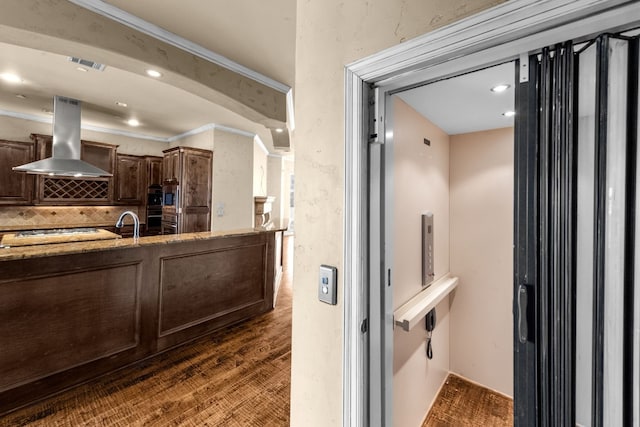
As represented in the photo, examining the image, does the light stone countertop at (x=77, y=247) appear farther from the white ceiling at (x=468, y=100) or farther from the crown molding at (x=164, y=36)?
the white ceiling at (x=468, y=100)

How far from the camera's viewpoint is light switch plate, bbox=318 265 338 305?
1.11 meters

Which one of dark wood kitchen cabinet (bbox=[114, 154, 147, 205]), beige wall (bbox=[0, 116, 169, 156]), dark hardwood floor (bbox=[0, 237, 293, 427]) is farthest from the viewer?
dark wood kitchen cabinet (bbox=[114, 154, 147, 205])

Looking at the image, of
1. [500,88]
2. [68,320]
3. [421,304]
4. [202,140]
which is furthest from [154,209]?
[500,88]

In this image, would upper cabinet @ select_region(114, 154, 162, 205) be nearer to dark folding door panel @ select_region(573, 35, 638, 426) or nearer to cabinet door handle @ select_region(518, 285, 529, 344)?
cabinet door handle @ select_region(518, 285, 529, 344)

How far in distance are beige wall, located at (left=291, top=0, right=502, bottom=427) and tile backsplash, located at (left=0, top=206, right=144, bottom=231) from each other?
226 inches

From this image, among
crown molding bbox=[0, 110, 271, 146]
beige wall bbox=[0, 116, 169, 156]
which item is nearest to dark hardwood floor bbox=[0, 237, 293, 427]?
crown molding bbox=[0, 110, 271, 146]

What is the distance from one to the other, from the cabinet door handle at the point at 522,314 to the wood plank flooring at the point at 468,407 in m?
1.52

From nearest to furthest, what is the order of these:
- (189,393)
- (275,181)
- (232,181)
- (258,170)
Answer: (189,393) < (232,181) < (258,170) < (275,181)

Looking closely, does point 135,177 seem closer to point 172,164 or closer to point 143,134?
point 143,134

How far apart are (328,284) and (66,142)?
15.6 feet

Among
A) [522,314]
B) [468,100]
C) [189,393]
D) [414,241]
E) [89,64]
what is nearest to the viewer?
[522,314]

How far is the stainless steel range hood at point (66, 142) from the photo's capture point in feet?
12.7

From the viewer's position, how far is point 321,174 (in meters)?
1.15

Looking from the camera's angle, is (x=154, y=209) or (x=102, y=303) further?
(x=154, y=209)
